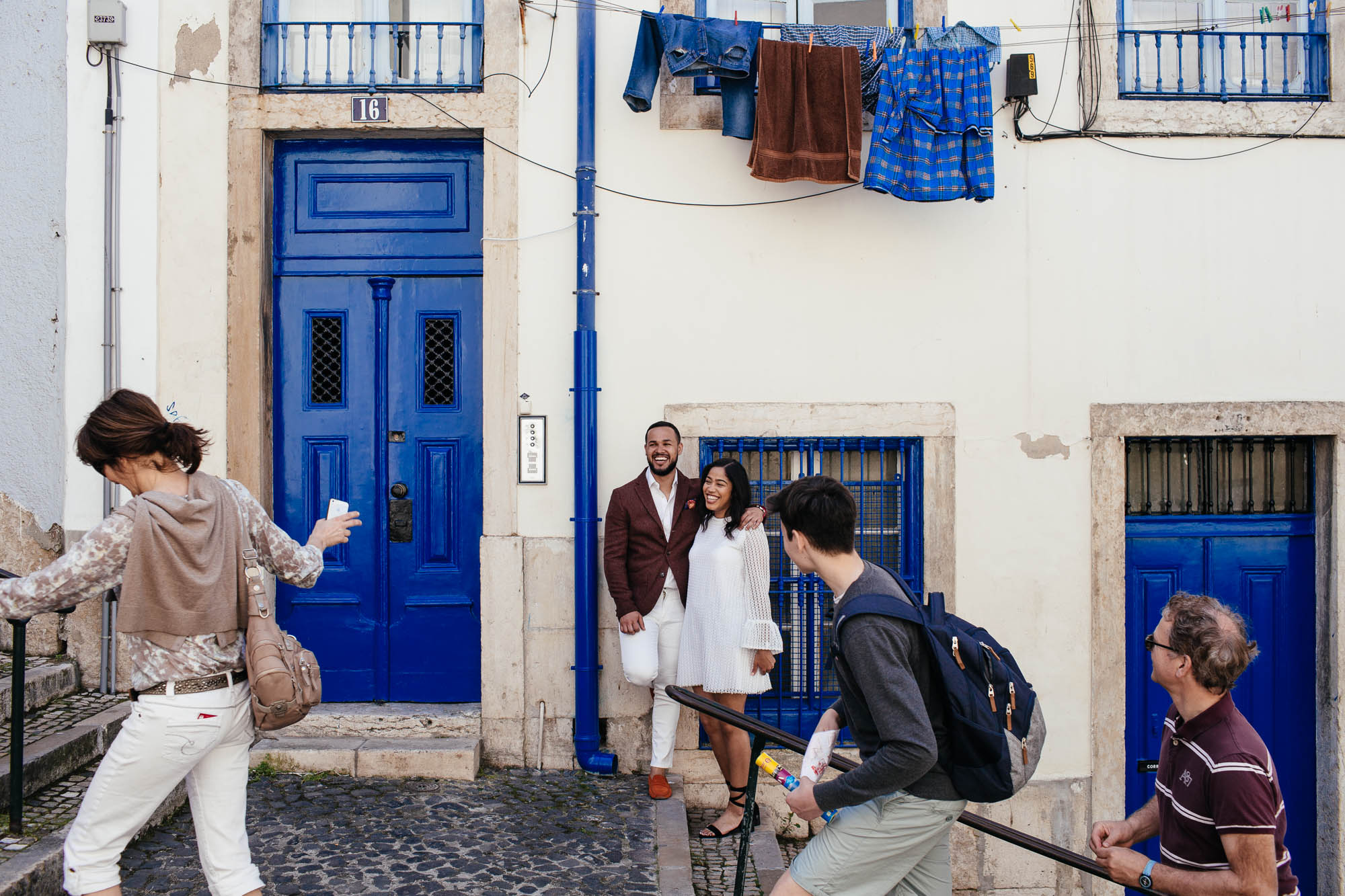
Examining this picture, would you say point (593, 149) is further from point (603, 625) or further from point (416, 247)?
point (603, 625)

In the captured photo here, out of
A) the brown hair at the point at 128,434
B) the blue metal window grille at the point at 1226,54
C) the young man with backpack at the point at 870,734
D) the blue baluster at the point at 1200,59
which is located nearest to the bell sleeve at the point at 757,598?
the young man with backpack at the point at 870,734

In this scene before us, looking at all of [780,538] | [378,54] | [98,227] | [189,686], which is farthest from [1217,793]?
[98,227]

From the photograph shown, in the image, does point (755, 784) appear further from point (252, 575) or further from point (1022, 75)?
point (1022, 75)

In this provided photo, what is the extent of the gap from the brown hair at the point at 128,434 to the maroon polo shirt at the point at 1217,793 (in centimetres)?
285

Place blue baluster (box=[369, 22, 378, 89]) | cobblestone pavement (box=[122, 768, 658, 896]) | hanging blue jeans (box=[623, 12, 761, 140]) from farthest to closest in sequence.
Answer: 1. blue baluster (box=[369, 22, 378, 89])
2. hanging blue jeans (box=[623, 12, 761, 140])
3. cobblestone pavement (box=[122, 768, 658, 896])

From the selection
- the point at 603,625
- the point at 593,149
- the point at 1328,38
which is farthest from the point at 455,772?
the point at 1328,38

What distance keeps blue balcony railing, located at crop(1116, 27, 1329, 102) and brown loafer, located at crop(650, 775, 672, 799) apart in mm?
4608

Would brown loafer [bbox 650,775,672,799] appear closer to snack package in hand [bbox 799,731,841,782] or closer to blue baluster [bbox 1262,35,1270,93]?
snack package in hand [bbox 799,731,841,782]

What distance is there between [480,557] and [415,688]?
2.92ft

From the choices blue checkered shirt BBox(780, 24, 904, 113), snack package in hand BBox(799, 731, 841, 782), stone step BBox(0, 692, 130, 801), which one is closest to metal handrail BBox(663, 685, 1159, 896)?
snack package in hand BBox(799, 731, 841, 782)

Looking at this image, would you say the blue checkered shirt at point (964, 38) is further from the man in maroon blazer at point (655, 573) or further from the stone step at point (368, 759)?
the stone step at point (368, 759)

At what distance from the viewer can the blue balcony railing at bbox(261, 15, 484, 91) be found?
530cm

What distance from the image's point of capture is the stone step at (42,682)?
450cm

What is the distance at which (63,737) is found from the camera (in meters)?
4.28
